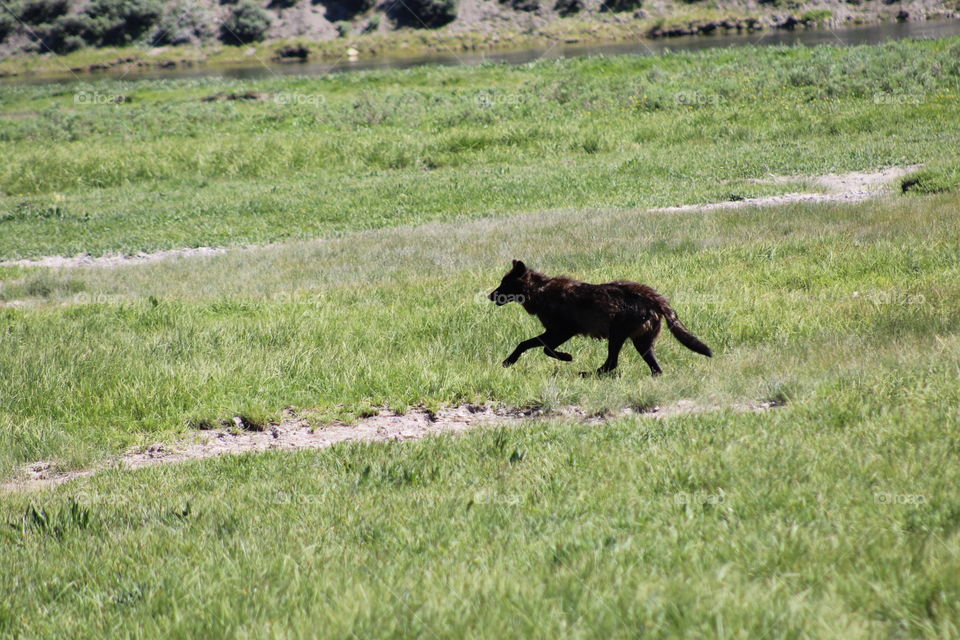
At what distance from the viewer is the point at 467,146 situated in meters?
28.8

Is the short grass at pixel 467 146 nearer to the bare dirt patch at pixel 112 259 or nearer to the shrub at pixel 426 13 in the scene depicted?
the bare dirt patch at pixel 112 259

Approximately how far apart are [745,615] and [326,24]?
4281 inches

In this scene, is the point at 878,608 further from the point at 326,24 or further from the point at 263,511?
the point at 326,24

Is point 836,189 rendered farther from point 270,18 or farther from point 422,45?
point 270,18

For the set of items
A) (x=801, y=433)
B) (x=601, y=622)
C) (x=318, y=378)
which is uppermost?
Answer: (x=601, y=622)

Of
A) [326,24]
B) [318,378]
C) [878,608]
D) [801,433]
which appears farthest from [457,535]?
[326,24]

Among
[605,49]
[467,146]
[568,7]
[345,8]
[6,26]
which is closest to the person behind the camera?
[467,146]

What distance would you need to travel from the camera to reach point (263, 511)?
5.18 metres

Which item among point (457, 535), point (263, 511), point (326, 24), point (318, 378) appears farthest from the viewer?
point (326, 24)

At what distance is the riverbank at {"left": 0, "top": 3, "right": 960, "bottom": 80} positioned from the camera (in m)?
85.8

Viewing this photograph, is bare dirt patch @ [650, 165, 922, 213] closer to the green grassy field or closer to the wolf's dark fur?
the green grassy field

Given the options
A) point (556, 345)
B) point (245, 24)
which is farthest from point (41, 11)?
point (556, 345)

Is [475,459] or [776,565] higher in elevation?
→ [776,565]

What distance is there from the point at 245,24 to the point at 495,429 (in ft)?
337
